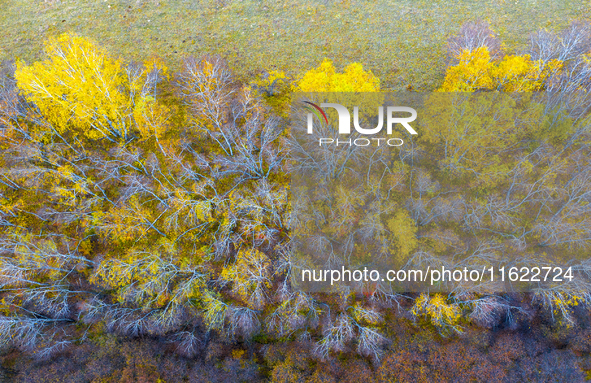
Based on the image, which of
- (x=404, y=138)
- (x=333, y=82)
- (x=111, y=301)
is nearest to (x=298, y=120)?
(x=333, y=82)

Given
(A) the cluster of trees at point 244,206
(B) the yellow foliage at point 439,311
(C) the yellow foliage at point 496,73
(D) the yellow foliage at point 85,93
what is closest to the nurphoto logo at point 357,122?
(A) the cluster of trees at point 244,206

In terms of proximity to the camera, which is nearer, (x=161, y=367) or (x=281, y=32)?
(x=161, y=367)

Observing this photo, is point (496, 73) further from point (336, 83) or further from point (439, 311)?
point (439, 311)

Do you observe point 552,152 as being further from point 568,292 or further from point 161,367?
point 161,367

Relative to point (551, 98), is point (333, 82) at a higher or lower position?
higher

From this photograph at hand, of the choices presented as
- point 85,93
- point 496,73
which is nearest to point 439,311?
point 496,73

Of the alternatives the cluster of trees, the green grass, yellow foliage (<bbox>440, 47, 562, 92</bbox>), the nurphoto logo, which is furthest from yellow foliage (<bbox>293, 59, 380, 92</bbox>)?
the green grass
